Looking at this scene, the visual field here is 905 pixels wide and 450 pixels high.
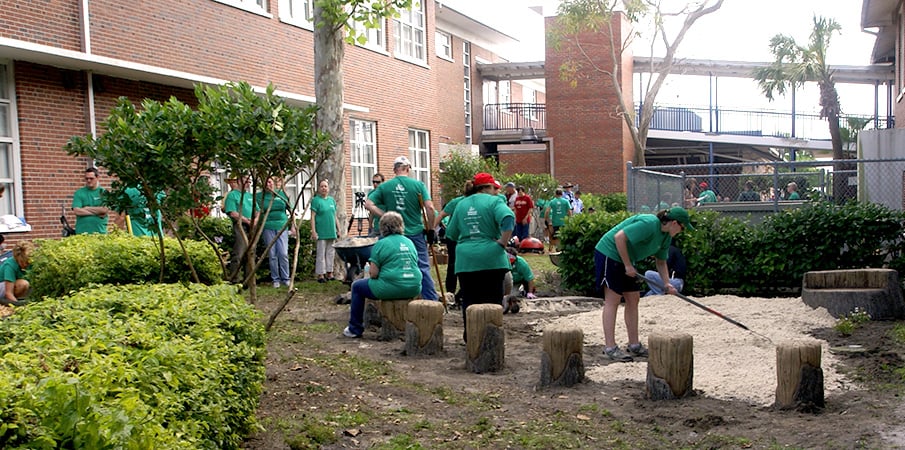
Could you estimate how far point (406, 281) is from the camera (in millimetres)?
8562

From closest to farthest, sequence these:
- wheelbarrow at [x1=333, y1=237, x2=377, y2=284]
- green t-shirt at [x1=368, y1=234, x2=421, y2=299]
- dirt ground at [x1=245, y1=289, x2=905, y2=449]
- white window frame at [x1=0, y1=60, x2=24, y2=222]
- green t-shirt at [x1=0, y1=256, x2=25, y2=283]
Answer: dirt ground at [x1=245, y1=289, x2=905, y2=449] → green t-shirt at [x1=368, y1=234, x2=421, y2=299] → green t-shirt at [x1=0, y1=256, x2=25, y2=283] → wheelbarrow at [x1=333, y1=237, x2=377, y2=284] → white window frame at [x1=0, y1=60, x2=24, y2=222]

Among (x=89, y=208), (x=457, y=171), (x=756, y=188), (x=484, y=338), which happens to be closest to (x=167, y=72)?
(x=89, y=208)

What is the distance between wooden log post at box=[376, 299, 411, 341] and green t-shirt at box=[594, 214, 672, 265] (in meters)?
2.21

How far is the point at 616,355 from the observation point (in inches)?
305

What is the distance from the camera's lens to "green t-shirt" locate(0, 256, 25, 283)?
1010cm

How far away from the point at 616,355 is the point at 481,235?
1.65 metres

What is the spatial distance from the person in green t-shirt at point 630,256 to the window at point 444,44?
68.9 ft

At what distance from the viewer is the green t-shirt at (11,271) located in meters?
10.1

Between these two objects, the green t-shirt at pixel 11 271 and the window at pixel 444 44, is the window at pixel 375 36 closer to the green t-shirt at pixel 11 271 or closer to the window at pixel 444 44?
the window at pixel 444 44

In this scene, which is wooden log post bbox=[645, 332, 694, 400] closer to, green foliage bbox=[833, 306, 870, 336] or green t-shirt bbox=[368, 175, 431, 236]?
green foliage bbox=[833, 306, 870, 336]

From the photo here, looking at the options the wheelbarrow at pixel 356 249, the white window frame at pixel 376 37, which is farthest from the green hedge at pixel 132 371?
the white window frame at pixel 376 37

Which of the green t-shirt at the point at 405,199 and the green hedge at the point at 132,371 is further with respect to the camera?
the green t-shirt at the point at 405,199

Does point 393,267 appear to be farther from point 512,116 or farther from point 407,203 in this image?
point 512,116

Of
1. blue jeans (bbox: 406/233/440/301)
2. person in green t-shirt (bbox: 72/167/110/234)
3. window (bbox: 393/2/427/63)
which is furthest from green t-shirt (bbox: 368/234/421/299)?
window (bbox: 393/2/427/63)
